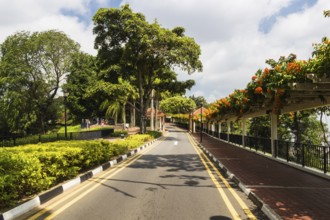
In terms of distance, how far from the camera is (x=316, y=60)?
8711 millimetres

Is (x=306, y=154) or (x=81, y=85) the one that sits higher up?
(x=81, y=85)

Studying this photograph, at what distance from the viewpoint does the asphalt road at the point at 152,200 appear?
21.9 ft

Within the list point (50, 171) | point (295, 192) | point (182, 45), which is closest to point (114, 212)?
point (50, 171)

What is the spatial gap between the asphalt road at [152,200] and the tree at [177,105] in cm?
7282

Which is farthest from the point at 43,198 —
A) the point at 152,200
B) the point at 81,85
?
the point at 81,85

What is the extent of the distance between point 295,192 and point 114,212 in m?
4.77

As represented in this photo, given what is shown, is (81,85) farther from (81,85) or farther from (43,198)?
(43,198)

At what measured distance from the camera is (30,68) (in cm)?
4216

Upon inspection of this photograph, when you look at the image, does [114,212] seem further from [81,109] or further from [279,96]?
[81,109]

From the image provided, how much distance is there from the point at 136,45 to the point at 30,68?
51.1 ft

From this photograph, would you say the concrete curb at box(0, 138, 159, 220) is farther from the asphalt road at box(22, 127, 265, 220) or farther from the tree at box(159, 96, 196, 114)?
the tree at box(159, 96, 196, 114)

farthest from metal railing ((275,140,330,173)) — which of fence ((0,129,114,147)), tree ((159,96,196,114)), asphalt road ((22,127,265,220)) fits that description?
tree ((159,96,196,114))

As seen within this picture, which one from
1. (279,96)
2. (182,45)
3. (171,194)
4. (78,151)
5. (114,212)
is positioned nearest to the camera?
(114,212)

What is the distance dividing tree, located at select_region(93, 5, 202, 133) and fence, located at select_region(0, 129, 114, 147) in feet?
22.5
